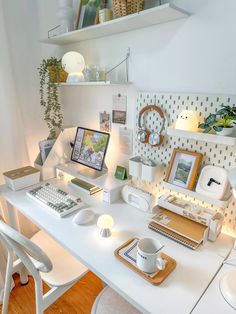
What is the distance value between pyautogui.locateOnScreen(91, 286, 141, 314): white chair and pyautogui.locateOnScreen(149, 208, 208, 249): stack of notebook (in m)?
0.35

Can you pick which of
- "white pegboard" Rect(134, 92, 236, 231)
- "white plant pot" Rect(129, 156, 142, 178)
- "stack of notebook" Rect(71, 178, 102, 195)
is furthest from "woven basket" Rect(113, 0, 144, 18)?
"stack of notebook" Rect(71, 178, 102, 195)

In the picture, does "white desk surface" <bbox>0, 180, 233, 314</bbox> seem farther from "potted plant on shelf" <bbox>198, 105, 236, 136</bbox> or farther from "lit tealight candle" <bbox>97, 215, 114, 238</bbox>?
"potted plant on shelf" <bbox>198, 105, 236, 136</bbox>

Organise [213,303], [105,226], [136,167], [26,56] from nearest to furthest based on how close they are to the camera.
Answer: [213,303] < [105,226] < [136,167] < [26,56]

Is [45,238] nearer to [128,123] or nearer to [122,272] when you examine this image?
[122,272]

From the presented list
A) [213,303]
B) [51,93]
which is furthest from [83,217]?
[51,93]

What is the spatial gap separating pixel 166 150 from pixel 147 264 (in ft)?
2.00

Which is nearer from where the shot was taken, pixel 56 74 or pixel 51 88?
pixel 56 74

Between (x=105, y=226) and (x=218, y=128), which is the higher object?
(x=218, y=128)

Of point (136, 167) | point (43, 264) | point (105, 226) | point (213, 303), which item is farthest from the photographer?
point (136, 167)

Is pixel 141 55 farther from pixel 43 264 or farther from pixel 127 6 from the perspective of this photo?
pixel 43 264

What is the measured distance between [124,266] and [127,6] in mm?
1138

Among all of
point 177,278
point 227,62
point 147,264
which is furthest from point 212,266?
point 227,62

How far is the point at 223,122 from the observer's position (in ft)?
3.03

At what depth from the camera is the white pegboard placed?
101cm
